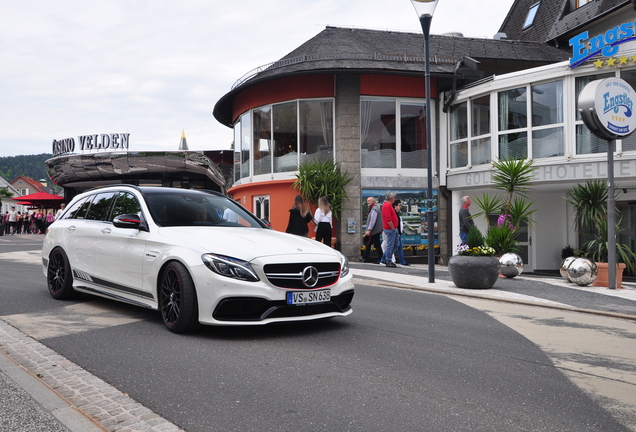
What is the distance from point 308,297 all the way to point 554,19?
22413 millimetres

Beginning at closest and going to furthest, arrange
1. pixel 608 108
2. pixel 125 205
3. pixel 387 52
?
1. pixel 125 205
2. pixel 608 108
3. pixel 387 52

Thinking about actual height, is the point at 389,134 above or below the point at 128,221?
above

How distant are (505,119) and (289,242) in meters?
14.3

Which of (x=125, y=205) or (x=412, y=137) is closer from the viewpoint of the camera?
(x=125, y=205)

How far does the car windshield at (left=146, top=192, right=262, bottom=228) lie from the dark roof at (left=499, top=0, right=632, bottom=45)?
1568cm

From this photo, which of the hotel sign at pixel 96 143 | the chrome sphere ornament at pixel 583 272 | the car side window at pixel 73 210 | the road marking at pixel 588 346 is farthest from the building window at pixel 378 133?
A: the hotel sign at pixel 96 143

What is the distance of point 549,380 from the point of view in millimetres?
4574

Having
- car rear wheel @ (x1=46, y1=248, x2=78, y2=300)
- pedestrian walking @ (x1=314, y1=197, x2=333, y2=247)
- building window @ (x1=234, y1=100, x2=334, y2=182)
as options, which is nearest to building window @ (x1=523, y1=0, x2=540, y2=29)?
building window @ (x1=234, y1=100, x2=334, y2=182)

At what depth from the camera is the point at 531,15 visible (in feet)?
88.5

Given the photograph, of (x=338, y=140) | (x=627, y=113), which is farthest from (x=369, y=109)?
(x=627, y=113)

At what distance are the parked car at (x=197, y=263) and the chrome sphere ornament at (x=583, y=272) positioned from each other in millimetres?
7178

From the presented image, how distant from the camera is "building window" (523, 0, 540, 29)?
87.3 feet

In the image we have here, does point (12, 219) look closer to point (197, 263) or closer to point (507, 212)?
point (507, 212)

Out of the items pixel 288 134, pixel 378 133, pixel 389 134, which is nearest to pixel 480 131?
pixel 389 134
